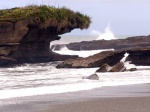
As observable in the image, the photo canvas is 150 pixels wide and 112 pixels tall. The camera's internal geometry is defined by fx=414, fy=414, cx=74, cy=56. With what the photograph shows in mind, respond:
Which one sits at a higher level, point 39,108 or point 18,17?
point 18,17

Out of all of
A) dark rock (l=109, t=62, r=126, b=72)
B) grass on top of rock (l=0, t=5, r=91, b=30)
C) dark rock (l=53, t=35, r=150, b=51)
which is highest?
grass on top of rock (l=0, t=5, r=91, b=30)

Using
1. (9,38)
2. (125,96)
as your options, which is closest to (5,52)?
(9,38)

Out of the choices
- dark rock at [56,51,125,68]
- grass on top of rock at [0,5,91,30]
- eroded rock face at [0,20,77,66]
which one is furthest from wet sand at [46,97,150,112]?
grass on top of rock at [0,5,91,30]

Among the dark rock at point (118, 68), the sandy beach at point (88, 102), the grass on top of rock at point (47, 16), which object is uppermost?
the grass on top of rock at point (47, 16)

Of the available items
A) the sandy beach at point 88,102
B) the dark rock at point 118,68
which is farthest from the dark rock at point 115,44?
the sandy beach at point 88,102

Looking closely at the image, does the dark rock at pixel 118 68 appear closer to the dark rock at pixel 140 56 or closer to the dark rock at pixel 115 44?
the dark rock at pixel 140 56

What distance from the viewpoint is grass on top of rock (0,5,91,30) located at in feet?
84.2

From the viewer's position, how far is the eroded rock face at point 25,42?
24344mm

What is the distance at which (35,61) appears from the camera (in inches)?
1042

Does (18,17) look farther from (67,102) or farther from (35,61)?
(67,102)

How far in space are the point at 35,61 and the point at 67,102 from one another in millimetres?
16159

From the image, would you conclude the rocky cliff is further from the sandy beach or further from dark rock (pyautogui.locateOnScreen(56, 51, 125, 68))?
the sandy beach

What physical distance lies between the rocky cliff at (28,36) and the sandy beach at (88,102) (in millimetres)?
12564

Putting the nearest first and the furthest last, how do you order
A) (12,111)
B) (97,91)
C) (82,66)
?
1. (12,111)
2. (97,91)
3. (82,66)
